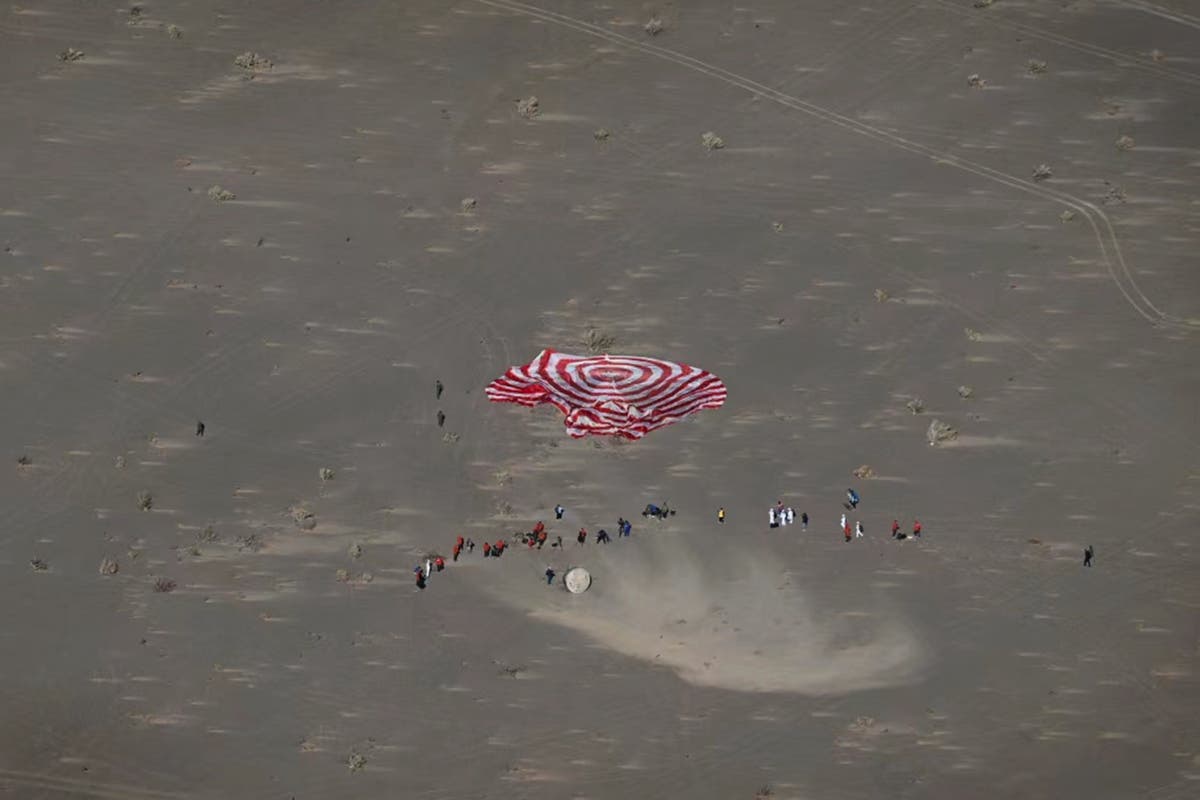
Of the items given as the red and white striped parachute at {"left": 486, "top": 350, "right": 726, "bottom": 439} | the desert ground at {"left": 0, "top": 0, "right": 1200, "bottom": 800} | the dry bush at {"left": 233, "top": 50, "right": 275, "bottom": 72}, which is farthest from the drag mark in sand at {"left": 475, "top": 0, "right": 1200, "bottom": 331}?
the red and white striped parachute at {"left": 486, "top": 350, "right": 726, "bottom": 439}

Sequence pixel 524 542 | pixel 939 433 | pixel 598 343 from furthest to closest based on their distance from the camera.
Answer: pixel 598 343, pixel 939 433, pixel 524 542

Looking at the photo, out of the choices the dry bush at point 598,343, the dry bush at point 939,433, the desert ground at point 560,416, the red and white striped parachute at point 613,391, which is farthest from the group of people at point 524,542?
the dry bush at point 939,433

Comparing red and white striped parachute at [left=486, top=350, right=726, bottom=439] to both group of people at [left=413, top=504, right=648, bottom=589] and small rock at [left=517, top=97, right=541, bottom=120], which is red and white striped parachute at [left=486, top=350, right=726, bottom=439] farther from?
small rock at [left=517, top=97, right=541, bottom=120]

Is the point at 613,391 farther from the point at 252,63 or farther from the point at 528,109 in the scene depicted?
the point at 252,63

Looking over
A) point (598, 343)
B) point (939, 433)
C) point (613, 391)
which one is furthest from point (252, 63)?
point (939, 433)

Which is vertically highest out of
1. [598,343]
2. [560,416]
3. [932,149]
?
[932,149]

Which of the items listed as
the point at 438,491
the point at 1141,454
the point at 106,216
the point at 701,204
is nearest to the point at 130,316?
the point at 106,216

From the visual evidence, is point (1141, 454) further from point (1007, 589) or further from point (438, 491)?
point (438, 491)
